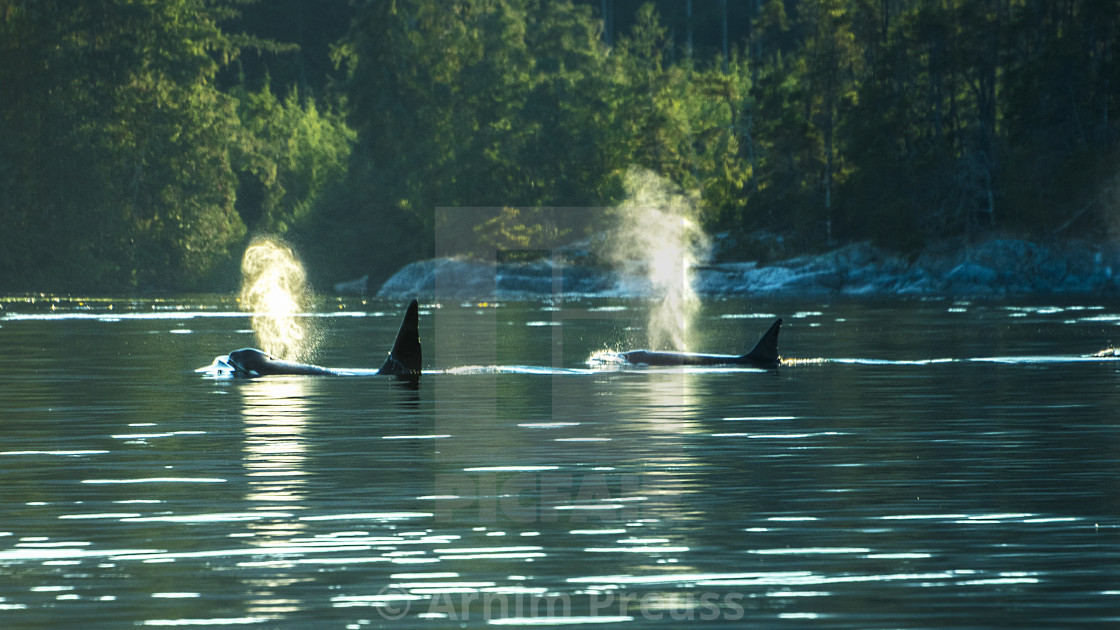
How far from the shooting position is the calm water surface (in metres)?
13.8

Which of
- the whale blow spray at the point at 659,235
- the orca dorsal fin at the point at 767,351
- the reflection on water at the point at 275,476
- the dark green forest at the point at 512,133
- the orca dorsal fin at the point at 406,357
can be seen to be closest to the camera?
the reflection on water at the point at 275,476

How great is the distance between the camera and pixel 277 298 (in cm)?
12812

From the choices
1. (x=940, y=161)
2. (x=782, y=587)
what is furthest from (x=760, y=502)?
(x=940, y=161)

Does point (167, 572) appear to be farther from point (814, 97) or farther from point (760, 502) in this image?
point (814, 97)

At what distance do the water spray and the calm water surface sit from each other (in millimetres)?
16404

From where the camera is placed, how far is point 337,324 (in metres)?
72.6

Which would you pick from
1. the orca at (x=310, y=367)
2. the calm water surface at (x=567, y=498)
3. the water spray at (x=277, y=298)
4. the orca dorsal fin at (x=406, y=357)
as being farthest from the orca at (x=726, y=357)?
the water spray at (x=277, y=298)

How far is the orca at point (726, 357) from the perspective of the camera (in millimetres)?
42531

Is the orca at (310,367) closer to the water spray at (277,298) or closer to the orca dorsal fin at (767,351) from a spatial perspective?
the water spray at (277,298)

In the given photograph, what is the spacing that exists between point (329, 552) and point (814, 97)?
105 meters

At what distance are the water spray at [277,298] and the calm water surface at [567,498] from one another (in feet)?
53.8

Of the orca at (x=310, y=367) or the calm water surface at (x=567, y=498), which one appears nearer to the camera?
the calm water surface at (x=567, y=498)

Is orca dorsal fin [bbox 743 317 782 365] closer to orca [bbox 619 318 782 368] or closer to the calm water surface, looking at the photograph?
orca [bbox 619 318 782 368]

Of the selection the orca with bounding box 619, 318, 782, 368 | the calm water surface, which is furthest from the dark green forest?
the calm water surface
